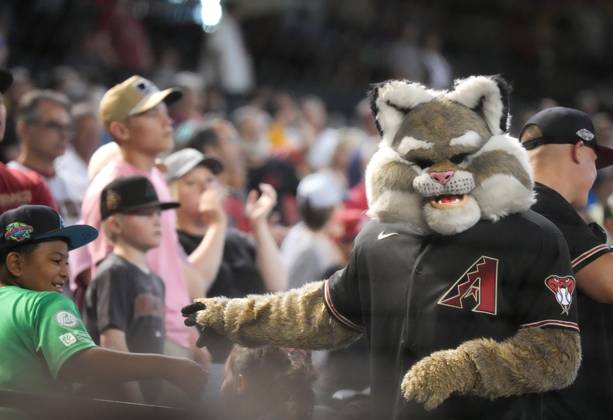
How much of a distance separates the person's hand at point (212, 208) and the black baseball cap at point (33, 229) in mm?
1839

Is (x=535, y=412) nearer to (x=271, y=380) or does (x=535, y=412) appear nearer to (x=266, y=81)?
(x=271, y=380)

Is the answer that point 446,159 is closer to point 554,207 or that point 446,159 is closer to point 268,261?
point 554,207

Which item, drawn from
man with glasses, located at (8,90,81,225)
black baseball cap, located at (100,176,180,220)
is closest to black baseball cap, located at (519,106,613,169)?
black baseball cap, located at (100,176,180,220)

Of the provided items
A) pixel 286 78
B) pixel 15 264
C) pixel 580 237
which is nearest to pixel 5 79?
pixel 15 264

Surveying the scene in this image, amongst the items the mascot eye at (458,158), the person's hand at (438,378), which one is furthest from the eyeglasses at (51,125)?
the person's hand at (438,378)

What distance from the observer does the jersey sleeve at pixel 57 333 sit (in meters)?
3.43

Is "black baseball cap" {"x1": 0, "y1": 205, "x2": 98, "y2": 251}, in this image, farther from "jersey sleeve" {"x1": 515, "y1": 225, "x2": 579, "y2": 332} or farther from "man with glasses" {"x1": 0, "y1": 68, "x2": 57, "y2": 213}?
"jersey sleeve" {"x1": 515, "y1": 225, "x2": 579, "y2": 332}

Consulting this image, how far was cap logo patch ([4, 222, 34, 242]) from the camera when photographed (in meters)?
3.76

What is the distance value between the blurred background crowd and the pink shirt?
307mm

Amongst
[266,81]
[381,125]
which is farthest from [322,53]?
[381,125]

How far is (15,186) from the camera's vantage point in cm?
473

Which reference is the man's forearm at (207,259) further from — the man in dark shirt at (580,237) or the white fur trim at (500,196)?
the white fur trim at (500,196)

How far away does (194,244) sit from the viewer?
19.4ft

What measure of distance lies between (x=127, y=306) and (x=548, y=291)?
1.74 m
